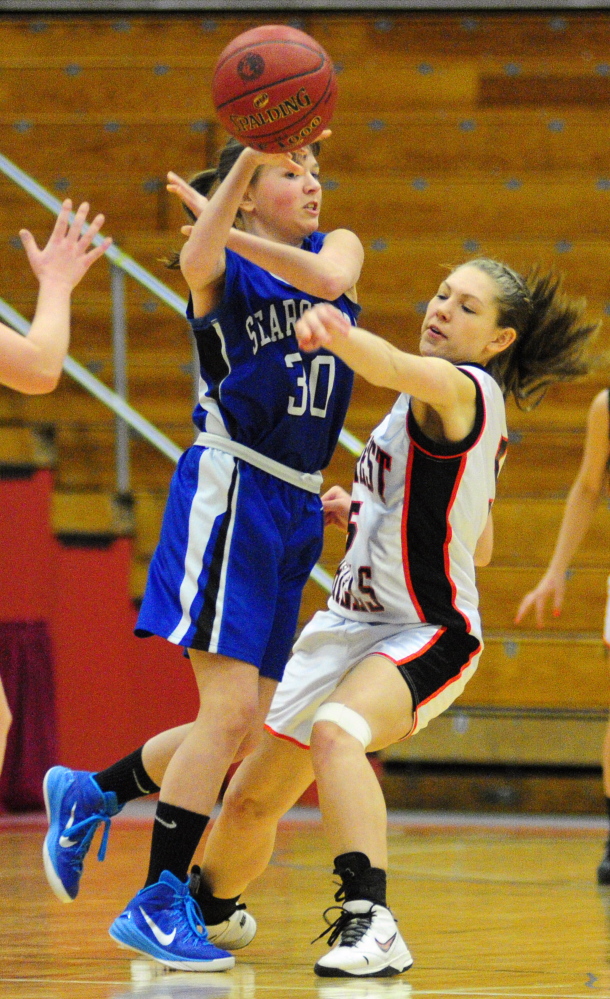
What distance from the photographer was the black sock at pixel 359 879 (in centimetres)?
271

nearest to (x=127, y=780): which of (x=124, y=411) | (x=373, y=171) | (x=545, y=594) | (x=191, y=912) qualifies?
(x=191, y=912)

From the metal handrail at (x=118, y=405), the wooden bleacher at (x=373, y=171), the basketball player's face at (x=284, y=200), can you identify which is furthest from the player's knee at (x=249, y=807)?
the wooden bleacher at (x=373, y=171)

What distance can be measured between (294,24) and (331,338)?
6.45 meters

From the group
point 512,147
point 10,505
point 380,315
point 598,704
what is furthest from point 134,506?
point 512,147

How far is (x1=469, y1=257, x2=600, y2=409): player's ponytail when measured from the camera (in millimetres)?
3232

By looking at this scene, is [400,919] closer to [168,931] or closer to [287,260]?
[168,931]

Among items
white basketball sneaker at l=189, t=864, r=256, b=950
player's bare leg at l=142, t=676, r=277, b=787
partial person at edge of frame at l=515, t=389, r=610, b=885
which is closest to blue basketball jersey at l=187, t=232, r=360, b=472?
player's bare leg at l=142, t=676, r=277, b=787

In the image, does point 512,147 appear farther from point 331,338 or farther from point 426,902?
point 331,338

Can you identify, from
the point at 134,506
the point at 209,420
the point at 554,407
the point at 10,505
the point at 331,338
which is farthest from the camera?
the point at 554,407

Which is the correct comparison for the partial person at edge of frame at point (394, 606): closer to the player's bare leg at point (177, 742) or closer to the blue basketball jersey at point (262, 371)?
the player's bare leg at point (177, 742)

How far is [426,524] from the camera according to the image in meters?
2.98

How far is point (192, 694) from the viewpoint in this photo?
6312mm

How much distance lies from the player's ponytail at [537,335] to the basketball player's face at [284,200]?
41 cm

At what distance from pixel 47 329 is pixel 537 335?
3.92 feet
